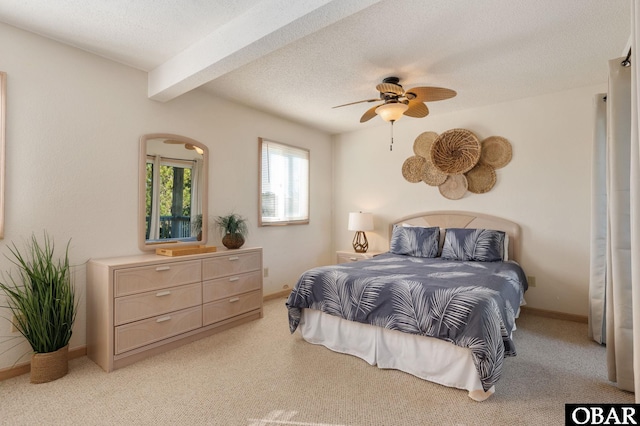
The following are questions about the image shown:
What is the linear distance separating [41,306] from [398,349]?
256cm

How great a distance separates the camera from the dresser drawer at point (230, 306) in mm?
3065

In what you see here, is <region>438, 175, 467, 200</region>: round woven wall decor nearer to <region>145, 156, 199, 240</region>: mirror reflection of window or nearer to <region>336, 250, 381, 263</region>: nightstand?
<region>336, 250, 381, 263</region>: nightstand

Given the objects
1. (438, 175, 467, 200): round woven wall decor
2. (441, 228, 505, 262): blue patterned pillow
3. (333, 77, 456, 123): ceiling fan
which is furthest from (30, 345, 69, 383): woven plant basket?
(438, 175, 467, 200): round woven wall decor

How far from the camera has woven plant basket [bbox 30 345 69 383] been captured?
2.21m

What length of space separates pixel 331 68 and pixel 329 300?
207cm

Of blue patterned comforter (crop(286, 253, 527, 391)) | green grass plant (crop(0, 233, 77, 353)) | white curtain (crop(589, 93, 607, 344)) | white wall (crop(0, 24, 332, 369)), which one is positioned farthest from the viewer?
white curtain (crop(589, 93, 607, 344))

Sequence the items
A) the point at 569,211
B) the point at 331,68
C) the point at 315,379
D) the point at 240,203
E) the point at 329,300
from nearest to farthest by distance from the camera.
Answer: the point at 315,379 < the point at 329,300 < the point at 331,68 < the point at 569,211 < the point at 240,203

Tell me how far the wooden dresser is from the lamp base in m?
1.95

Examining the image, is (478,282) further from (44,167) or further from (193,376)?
(44,167)

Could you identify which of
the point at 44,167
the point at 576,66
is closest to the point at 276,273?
the point at 44,167

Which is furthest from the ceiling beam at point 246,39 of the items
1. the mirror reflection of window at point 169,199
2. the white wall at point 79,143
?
the mirror reflection of window at point 169,199

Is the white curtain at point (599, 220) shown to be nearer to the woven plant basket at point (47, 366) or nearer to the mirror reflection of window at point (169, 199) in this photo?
the mirror reflection of window at point (169, 199)

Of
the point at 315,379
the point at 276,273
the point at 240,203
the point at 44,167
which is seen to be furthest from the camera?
the point at 276,273

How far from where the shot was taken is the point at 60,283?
2.36m
